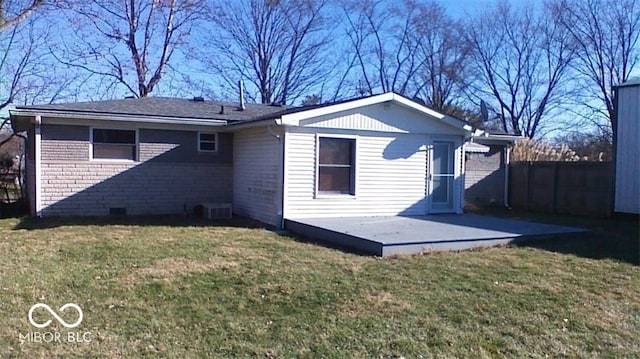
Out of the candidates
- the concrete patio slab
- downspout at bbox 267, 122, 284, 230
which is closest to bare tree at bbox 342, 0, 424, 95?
the concrete patio slab

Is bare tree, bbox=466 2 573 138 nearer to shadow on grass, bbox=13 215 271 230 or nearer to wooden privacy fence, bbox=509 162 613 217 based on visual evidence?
wooden privacy fence, bbox=509 162 613 217

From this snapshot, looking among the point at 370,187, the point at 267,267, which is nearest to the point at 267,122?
the point at 370,187

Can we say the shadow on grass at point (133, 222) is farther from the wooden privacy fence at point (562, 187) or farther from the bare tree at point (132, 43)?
the bare tree at point (132, 43)

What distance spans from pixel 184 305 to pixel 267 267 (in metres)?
1.76

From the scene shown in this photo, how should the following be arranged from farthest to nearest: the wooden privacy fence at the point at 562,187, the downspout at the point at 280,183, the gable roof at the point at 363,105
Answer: the wooden privacy fence at the point at 562,187 < the downspout at the point at 280,183 < the gable roof at the point at 363,105

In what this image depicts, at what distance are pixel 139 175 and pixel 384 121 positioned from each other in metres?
6.27

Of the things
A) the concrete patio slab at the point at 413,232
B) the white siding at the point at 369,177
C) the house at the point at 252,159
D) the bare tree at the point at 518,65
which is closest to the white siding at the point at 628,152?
the concrete patio slab at the point at 413,232

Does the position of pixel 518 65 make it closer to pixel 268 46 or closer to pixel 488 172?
pixel 268 46

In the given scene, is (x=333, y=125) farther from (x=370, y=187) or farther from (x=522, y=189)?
(x=522, y=189)

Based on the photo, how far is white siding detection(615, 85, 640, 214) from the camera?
506 inches

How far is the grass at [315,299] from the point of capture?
4.46 meters

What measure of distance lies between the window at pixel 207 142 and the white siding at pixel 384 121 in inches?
157

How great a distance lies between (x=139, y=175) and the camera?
521 inches

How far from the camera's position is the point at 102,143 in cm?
1290
